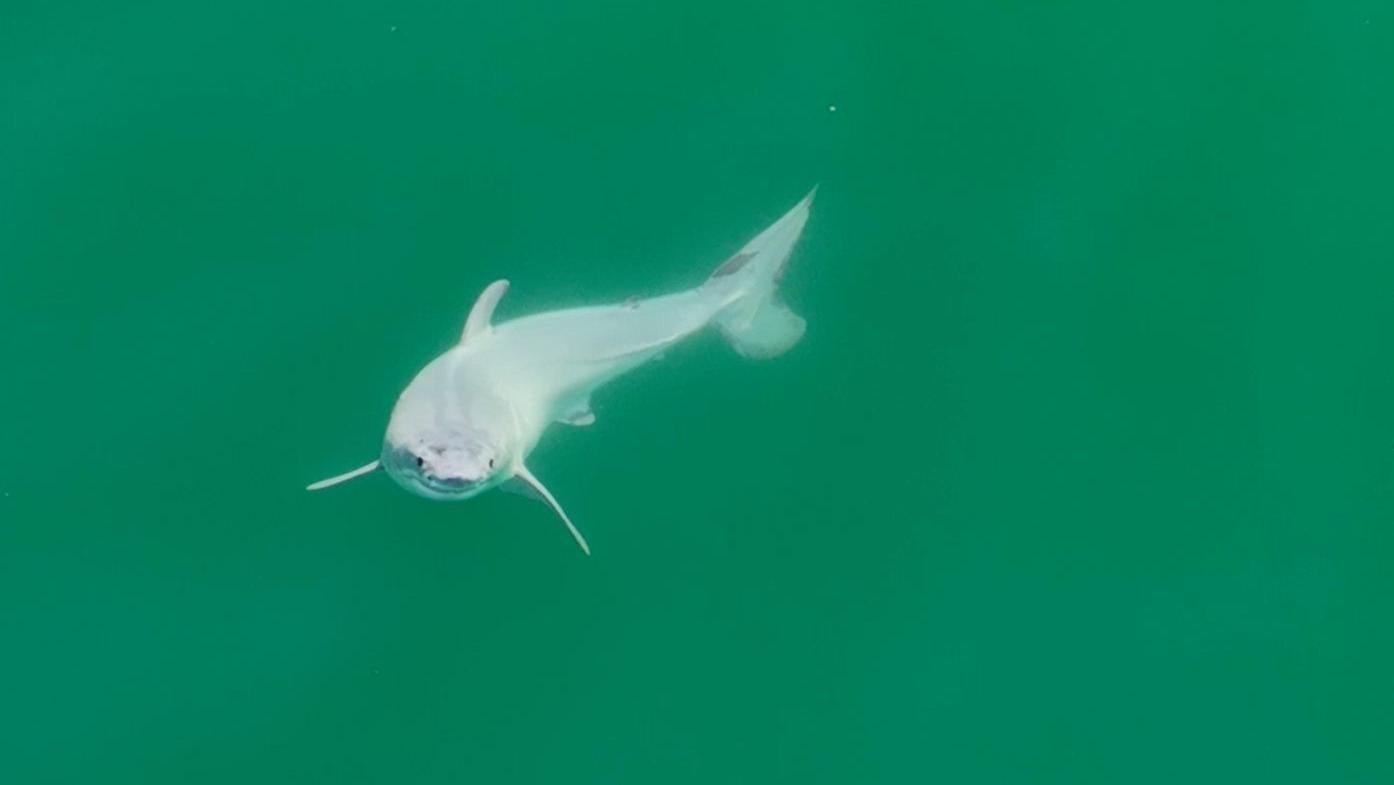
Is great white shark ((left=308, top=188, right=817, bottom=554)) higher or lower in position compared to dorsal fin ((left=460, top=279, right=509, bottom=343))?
lower

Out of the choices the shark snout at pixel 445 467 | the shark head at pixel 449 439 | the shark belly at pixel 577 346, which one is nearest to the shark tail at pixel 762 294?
the shark belly at pixel 577 346

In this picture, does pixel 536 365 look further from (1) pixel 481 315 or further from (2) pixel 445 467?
(2) pixel 445 467

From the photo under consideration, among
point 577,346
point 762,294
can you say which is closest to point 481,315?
point 577,346

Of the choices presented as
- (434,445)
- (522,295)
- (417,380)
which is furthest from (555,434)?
(434,445)

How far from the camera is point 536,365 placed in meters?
7.41

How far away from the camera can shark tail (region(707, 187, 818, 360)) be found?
835 centimetres

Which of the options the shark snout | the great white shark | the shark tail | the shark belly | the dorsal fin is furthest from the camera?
the shark tail

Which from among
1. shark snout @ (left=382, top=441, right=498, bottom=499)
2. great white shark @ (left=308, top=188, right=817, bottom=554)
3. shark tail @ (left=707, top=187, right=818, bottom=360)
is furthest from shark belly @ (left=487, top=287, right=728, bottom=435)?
shark snout @ (left=382, top=441, right=498, bottom=499)

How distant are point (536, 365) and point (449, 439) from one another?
107cm

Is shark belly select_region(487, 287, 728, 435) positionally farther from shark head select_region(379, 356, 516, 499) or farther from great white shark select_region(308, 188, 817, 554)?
shark head select_region(379, 356, 516, 499)

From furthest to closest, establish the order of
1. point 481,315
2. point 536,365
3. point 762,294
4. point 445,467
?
point 762,294, point 481,315, point 536,365, point 445,467

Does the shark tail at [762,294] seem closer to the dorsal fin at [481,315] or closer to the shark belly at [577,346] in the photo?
the shark belly at [577,346]

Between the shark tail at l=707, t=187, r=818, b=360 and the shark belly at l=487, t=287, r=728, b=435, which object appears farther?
the shark tail at l=707, t=187, r=818, b=360

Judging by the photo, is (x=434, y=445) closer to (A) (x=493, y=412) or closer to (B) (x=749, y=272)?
(A) (x=493, y=412)
